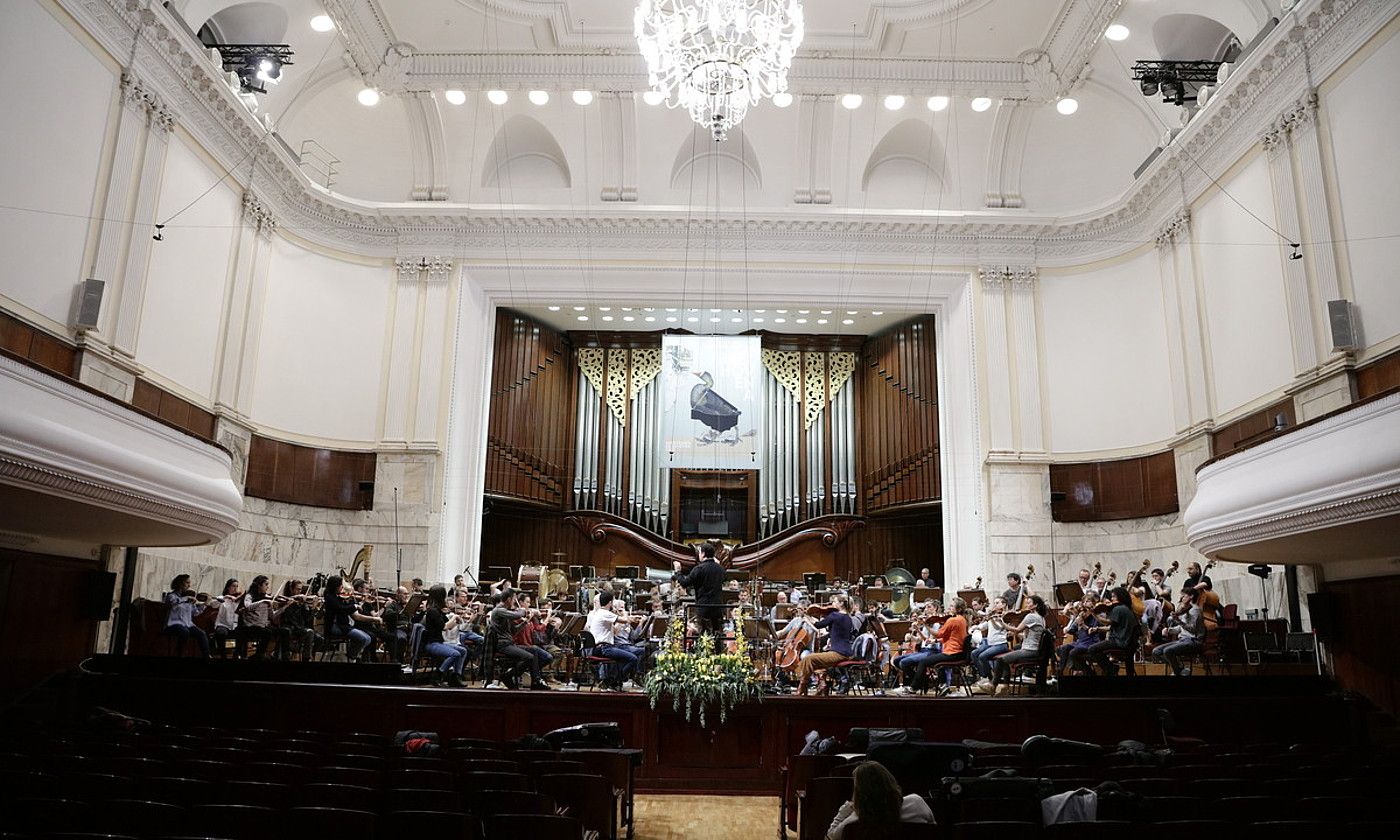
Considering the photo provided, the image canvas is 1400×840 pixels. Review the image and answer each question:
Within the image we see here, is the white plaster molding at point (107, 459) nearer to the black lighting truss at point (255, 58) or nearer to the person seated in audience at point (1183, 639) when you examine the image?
the black lighting truss at point (255, 58)

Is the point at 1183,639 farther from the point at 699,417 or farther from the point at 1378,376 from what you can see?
the point at 699,417

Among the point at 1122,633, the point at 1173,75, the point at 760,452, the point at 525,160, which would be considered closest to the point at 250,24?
the point at 525,160

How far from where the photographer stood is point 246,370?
46.2ft

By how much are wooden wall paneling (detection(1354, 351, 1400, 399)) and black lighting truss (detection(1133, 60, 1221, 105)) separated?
4860mm

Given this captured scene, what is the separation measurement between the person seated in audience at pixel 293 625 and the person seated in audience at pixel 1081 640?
803 centimetres

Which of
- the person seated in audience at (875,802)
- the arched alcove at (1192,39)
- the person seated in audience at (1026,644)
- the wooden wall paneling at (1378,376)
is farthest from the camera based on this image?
the arched alcove at (1192,39)

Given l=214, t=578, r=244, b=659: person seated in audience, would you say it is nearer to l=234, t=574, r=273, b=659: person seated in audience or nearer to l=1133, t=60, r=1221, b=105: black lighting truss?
l=234, t=574, r=273, b=659: person seated in audience

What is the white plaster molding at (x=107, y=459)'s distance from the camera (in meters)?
6.76

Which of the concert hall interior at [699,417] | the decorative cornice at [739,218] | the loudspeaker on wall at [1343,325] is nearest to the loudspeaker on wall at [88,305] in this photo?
the concert hall interior at [699,417]

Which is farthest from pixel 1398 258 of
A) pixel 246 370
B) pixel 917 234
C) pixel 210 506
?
pixel 246 370

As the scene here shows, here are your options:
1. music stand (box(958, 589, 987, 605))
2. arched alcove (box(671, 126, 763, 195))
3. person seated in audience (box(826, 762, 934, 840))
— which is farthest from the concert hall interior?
music stand (box(958, 589, 987, 605))

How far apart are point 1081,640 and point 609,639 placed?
5046mm

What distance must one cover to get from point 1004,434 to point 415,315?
10049 mm

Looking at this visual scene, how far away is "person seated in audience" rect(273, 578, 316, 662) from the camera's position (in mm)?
10084
